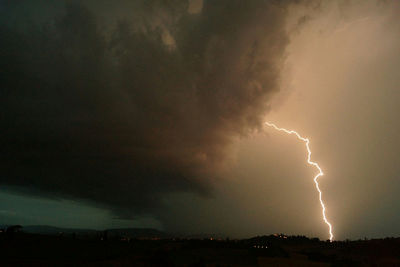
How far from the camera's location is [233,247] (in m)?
41.8

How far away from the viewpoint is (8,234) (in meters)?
31.7

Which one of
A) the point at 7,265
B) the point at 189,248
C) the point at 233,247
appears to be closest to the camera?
the point at 7,265

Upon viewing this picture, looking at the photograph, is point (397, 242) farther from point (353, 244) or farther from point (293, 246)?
point (293, 246)

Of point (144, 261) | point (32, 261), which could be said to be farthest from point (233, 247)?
point (32, 261)

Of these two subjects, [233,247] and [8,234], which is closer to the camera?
[8,234]

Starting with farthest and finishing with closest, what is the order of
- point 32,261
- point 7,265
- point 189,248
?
point 189,248
point 32,261
point 7,265

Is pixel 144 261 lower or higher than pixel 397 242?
lower

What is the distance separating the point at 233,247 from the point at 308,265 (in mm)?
12402

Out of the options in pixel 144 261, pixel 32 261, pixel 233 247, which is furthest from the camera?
pixel 233 247

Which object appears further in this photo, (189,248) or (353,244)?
(353,244)

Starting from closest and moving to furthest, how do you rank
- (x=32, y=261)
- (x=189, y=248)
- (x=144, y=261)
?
(x=32, y=261) → (x=144, y=261) → (x=189, y=248)

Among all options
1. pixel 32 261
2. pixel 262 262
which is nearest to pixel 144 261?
pixel 32 261

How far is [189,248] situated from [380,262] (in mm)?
22208

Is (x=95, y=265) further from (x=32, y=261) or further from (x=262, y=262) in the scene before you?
(x=262, y=262)
